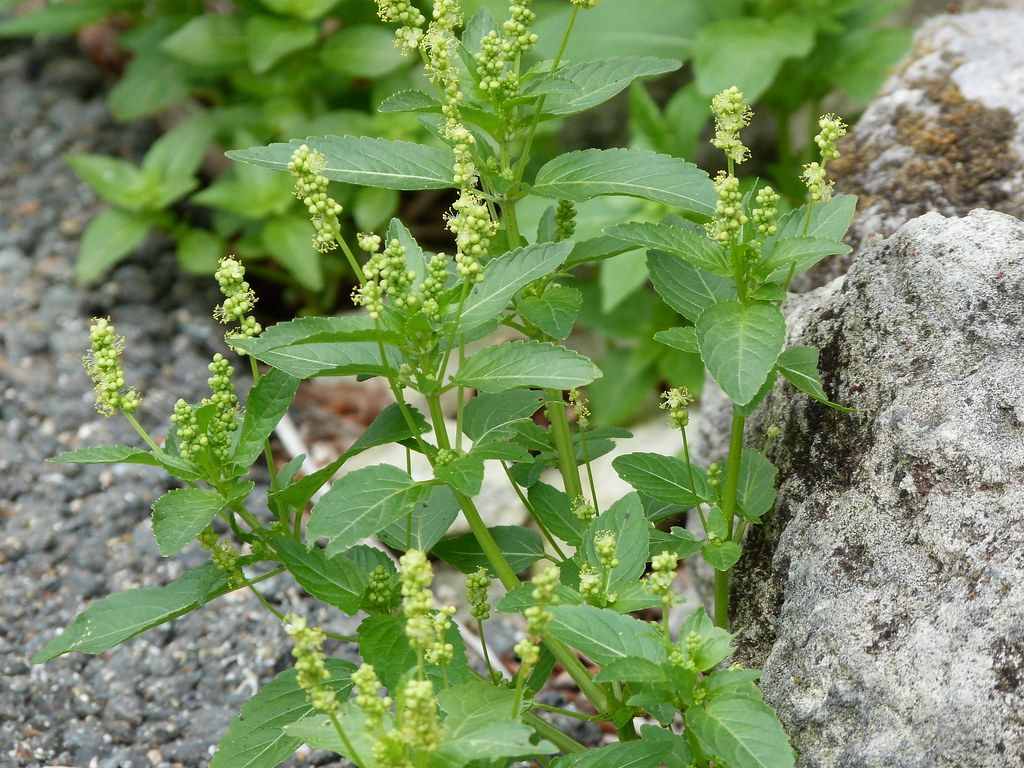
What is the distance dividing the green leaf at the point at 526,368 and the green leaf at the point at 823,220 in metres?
0.54

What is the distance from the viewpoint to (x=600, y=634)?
1.98 metres

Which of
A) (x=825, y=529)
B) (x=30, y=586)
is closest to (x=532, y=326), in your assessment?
(x=825, y=529)

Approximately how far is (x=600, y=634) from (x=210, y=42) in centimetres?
370

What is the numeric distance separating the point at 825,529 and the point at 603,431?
50 centimetres

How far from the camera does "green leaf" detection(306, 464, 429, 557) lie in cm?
202

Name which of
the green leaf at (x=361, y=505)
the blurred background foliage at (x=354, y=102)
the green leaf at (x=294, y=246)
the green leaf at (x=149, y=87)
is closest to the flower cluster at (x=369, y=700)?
the green leaf at (x=361, y=505)

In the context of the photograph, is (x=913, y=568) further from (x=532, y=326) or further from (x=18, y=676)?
(x=18, y=676)

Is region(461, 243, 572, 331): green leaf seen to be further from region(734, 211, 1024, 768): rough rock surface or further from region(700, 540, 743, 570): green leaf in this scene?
region(734, 211, 1024, 768): rough rock surface

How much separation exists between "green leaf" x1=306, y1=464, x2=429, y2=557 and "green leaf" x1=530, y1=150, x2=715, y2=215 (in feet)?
1.96

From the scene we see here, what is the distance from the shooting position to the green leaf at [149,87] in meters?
5.09

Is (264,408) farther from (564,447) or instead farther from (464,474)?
(564,447)

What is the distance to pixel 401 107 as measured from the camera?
7.58 ft

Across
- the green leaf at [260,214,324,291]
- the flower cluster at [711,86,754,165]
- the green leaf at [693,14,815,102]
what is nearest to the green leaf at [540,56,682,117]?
the flower cluster at [711,86,754,165]

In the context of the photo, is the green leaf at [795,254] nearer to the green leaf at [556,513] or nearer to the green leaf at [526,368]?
the green leaf at [526,368]
